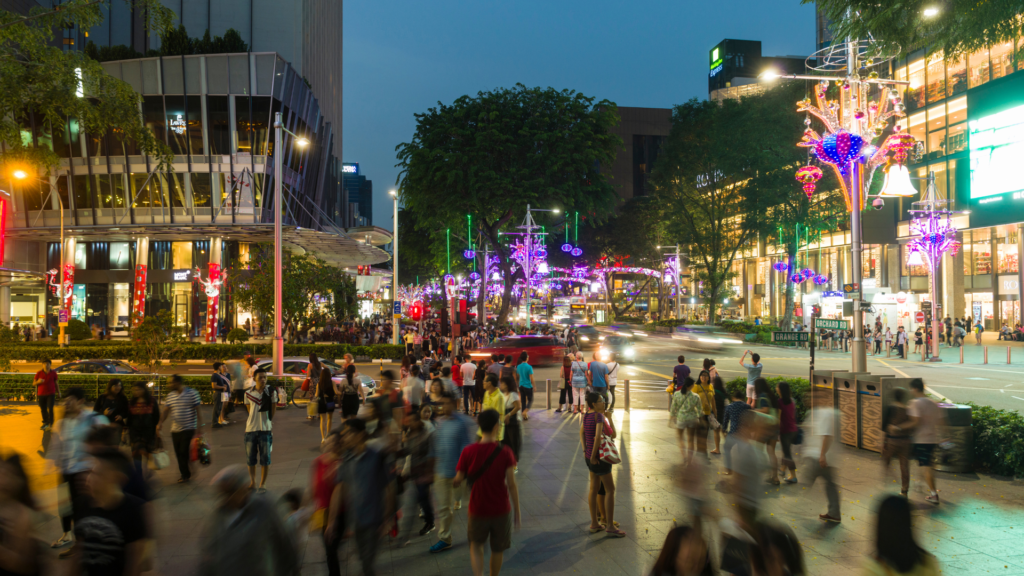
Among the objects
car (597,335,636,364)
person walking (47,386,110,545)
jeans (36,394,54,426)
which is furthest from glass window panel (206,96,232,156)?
Result: person walking (47,386,110,545)

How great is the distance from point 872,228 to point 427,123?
29.6 meters

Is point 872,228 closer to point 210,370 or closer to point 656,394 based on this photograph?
point 656,394

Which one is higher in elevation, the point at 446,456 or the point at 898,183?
the point at 898,183

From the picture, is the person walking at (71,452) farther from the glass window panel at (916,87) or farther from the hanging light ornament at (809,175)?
the glass window panel at (916,87)

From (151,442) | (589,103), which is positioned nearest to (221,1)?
(589,103)

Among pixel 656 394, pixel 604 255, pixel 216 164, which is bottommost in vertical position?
pixel 656 394

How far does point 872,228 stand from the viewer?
138 ft

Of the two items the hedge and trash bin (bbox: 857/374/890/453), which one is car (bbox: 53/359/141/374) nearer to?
the hedge

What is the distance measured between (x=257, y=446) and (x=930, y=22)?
11.1 metres

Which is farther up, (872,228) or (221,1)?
(221,1)

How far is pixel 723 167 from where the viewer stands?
42781 mm

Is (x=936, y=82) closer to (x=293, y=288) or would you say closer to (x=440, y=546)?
(x=293, y=288)

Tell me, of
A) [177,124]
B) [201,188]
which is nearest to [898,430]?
[201,188]

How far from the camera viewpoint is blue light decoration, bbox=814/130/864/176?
48.1 ft
